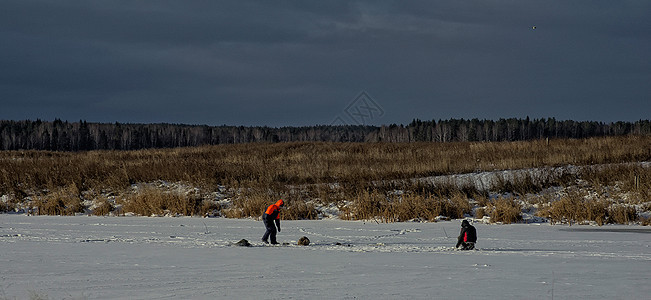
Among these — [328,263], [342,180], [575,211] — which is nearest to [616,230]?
[575,211]

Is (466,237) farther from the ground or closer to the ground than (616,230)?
farther from the ground

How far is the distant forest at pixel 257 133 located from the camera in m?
116

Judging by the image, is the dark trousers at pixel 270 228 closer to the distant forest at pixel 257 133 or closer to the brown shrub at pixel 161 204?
the brown shrub at pixel 161 204

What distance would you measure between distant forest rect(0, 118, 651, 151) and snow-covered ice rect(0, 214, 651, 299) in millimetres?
100935

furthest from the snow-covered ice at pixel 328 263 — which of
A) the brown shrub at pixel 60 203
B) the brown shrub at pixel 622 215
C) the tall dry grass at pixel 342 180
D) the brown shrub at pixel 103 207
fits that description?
the brown shrub at pixel 60 203

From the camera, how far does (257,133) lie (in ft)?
471

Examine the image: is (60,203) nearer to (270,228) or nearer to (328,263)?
(270,228)

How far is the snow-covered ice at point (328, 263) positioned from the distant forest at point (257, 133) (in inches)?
3974

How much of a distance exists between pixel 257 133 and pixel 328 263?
444 ft

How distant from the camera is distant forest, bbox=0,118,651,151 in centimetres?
Result: 11588

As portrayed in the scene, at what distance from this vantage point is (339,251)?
1070cm

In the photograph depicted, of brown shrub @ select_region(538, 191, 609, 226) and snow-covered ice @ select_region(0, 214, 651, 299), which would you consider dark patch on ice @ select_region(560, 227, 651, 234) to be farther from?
brown shrub @ select_region(538, 191, 609, 226)

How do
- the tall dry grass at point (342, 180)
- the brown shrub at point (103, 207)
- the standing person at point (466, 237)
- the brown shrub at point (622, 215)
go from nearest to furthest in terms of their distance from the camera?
the standing person at point (466, 237), the brown shrub at point (622, 215), the tall dry grass at point (342, 180), the brown shrub at point (103, 207)

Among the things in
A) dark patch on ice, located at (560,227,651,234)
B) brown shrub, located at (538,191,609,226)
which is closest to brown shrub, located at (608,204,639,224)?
brown shrub, located at (538,191,609,226)
